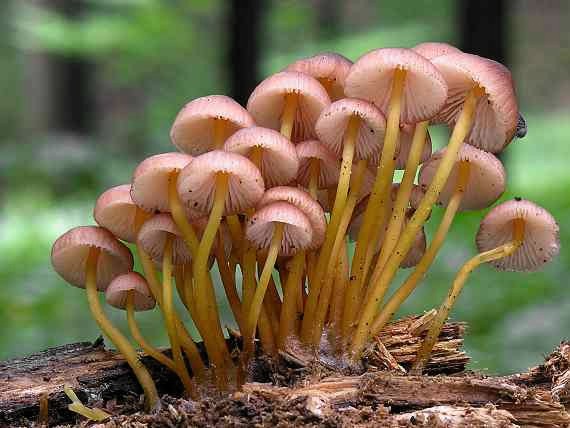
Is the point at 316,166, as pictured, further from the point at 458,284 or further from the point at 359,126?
the point at 458,284

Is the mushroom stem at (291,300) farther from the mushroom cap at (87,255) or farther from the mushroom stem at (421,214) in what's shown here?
the mushroom cap at (87,255)

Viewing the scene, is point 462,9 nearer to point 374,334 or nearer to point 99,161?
point 374,334

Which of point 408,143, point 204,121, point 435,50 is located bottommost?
point 408,143

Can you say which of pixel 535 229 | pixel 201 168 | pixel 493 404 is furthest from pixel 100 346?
pixel 535 229

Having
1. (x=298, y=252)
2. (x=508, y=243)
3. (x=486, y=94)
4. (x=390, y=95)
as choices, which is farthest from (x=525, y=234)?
(x=298, y=252)

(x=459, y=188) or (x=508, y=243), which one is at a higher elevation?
(x=459, y=188)

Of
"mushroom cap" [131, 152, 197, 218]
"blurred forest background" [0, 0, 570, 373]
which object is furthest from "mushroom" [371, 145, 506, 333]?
"blurred forest background" [0, 0, 570, 373]
